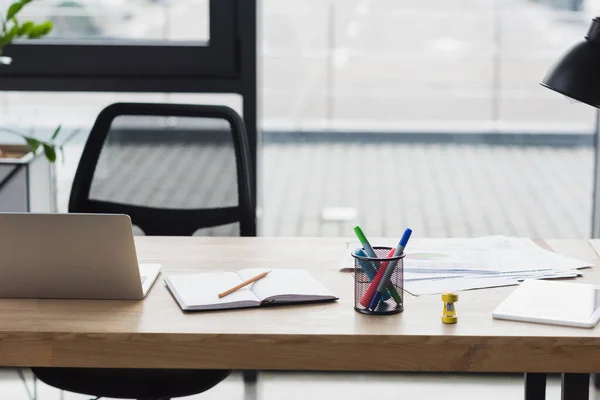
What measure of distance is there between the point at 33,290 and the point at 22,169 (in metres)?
1.27

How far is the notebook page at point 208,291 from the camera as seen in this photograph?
1.50 metres

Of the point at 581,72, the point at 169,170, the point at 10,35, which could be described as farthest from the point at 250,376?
the point at 10,35

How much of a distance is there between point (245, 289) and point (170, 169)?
771mm

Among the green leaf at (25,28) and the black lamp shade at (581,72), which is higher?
the green leaf at (25,28)

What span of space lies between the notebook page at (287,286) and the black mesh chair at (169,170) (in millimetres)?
576

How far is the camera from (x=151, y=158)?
89.0 inches

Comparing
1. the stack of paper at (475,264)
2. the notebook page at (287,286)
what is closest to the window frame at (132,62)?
the stack of paper at (475,264)

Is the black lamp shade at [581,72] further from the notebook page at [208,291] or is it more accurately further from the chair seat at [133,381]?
the chair seat at [133,381]

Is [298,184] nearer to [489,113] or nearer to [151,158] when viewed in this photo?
[489,113]

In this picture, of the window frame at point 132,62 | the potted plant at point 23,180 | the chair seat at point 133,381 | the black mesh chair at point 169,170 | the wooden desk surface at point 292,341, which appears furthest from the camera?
the window frame at point 132,62

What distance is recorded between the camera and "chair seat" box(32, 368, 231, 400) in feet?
5.95

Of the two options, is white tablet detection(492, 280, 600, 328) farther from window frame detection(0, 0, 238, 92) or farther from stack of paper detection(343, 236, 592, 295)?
window frame detection(0, 0, 238, 92)

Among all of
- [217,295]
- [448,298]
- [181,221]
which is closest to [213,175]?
[181,221]

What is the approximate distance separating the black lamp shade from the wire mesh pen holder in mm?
363
